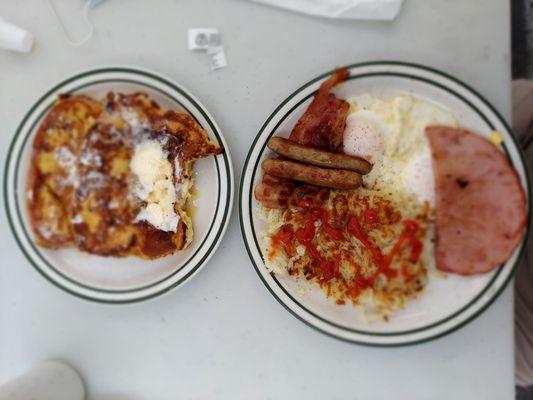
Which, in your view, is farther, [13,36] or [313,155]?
[13,36]

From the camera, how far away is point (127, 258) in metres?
1.43

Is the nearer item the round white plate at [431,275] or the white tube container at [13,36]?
the round white plate at [431,275]

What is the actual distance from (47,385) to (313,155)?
1.05m

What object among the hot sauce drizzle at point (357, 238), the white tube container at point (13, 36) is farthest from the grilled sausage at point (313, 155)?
the white tube container at point (13, 36)

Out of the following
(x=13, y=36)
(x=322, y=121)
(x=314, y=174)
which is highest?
(x=13, y=36)

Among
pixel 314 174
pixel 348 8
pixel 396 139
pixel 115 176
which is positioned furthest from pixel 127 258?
pixel 348 8

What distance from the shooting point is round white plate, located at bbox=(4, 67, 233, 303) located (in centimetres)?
136

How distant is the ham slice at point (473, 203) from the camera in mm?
1207

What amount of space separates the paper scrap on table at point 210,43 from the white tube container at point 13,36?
20.2 inches

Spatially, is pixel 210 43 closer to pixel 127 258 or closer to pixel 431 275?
pixel 127 258

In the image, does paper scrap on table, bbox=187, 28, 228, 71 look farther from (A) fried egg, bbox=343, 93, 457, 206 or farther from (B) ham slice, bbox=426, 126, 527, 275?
(B) ham slice, bbox=426, 126, 527, 275

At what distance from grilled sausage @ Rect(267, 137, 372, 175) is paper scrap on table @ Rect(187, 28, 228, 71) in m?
0.33

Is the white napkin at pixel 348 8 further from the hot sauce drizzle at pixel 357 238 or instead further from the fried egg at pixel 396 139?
the hot sauce drizzle at pixel 357 238

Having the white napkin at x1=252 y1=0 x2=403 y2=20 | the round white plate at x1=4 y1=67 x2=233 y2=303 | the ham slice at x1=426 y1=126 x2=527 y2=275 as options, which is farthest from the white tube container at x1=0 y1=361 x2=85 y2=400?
the white napkin at x1=252 y1=0 x2=403 y2=20
